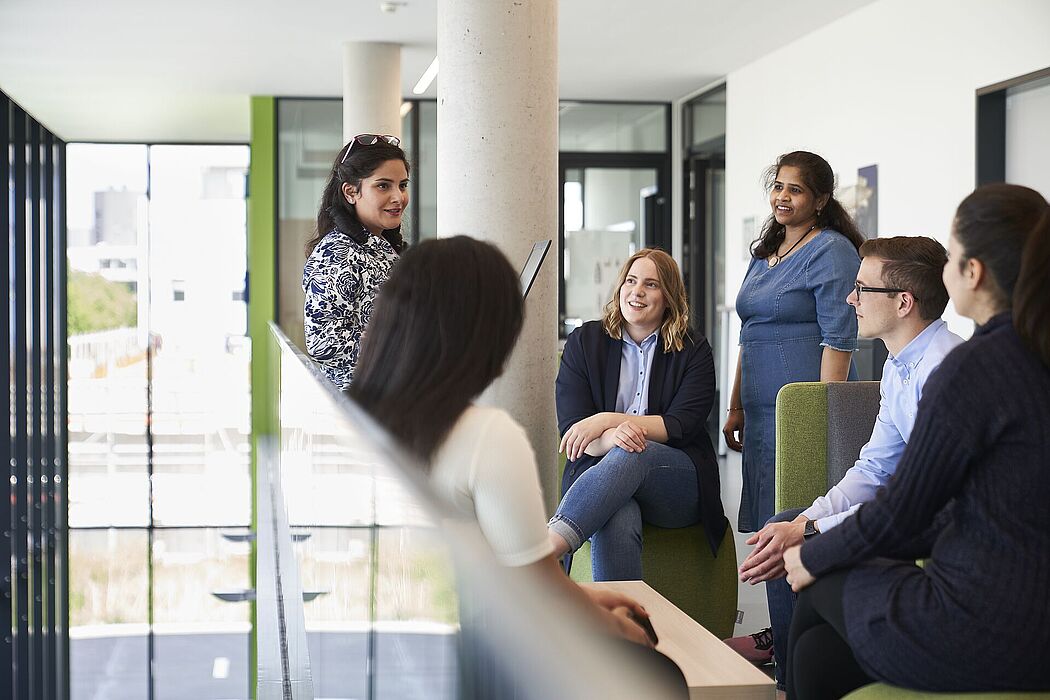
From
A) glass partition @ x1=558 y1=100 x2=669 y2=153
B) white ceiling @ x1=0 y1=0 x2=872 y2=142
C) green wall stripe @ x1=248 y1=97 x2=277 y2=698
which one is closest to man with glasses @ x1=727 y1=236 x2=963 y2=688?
white ceiling @ x1=0 y1=0 x2=872 y2=142

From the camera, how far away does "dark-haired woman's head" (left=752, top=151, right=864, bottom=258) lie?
12.0 feet

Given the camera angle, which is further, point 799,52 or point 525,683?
point 799,52

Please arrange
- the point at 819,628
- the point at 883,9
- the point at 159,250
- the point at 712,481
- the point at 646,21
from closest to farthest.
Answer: the point at 819,628
the point at 712,481
the point at 883,9
the point at 646,21
the point at 159,250

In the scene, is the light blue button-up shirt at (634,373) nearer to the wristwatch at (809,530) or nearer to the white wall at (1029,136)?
the wristwatch at (809,530)

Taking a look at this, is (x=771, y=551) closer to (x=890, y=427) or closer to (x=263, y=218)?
(x=890, y=427)

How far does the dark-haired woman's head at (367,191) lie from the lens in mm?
3414

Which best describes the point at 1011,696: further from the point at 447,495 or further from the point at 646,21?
the point at 646,21

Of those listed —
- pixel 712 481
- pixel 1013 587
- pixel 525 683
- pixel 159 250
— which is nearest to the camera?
pixel 525 683

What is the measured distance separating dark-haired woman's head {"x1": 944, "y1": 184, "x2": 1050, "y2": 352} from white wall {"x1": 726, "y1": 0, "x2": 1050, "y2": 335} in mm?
4099

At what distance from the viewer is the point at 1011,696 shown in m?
1.75

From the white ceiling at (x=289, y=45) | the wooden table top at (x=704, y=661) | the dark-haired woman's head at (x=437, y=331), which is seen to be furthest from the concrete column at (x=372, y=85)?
the dark-haired woman's head at (x=437, y=331)

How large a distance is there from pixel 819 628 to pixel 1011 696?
46 cm

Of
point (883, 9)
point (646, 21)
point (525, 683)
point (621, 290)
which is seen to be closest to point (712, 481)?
point (621, 290)

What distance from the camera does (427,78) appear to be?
10016 millimetres
